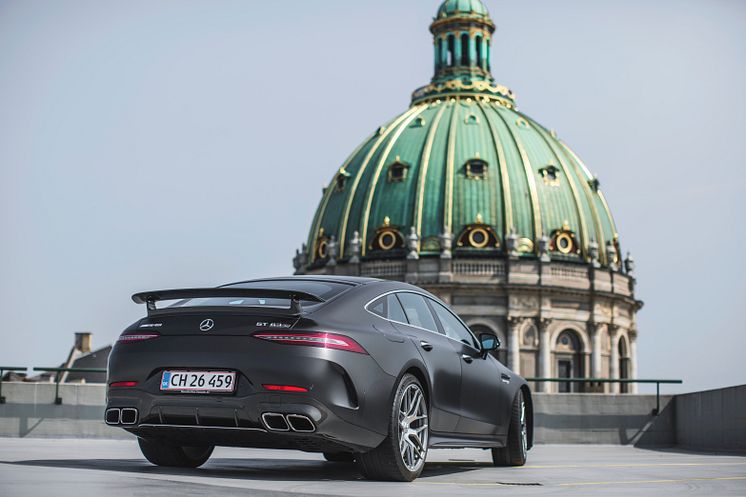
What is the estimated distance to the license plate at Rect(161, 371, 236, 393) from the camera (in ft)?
27.1

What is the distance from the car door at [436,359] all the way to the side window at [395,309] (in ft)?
0.19

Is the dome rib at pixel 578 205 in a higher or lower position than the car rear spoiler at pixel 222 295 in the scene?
higher

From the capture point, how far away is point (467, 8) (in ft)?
311

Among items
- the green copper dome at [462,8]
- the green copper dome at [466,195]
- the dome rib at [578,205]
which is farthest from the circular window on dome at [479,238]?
the green copper dome at [462,8]

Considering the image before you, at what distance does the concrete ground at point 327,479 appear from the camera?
292 inches

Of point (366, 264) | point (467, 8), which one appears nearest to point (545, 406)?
point (366, 264)

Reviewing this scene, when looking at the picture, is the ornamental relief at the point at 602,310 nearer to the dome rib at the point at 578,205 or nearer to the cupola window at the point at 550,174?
the dome rib at the point at 578,205

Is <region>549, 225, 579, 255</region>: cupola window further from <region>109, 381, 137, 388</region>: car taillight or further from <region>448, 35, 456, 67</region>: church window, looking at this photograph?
<region>109, 381, 137, 388</region>: car taillight

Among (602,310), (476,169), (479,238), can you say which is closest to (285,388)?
(479,238)

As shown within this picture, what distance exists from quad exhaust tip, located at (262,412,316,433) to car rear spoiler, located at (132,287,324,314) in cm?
75

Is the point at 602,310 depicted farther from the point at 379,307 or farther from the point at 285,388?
the point at 285,388

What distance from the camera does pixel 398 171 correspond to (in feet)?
266

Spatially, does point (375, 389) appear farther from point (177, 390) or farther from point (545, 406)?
point (545, 406)

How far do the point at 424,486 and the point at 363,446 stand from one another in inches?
21.0
